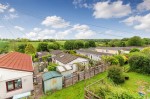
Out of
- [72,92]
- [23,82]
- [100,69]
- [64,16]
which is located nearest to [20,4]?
[64,16]

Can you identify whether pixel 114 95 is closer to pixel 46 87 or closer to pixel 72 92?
pixel 72 92

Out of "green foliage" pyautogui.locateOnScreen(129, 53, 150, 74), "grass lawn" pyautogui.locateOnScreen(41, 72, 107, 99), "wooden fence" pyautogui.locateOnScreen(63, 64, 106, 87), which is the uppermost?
"green foliage" pyautogui.locateOnScreen(129, 53, 150, 74)

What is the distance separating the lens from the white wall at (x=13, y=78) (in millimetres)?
12814

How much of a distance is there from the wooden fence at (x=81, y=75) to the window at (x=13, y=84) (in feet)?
17.7

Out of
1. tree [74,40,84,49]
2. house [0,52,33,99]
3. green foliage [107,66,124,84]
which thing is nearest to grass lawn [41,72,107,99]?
house [0,52,33,99]

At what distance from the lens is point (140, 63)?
68.5 feet

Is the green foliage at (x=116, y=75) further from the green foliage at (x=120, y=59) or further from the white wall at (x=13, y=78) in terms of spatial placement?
the white wall at (x=13, y=78)

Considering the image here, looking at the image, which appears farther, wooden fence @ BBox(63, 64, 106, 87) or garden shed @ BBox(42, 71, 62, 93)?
wooden fence @ BBox(63, 64, 106, 87)

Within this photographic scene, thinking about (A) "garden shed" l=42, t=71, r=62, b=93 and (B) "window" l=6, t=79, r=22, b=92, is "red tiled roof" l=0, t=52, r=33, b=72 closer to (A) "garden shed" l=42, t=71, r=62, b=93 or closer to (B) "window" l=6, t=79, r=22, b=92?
(B) "window" l=6, t=79, r=22, b=92

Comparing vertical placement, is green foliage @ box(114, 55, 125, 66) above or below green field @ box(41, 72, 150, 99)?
above

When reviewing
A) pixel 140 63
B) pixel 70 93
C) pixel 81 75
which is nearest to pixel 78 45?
pixel 140 63

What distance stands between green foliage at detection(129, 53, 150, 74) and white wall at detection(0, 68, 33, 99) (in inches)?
700

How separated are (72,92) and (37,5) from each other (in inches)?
594

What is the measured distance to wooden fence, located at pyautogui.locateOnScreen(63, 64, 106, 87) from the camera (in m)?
15.8
